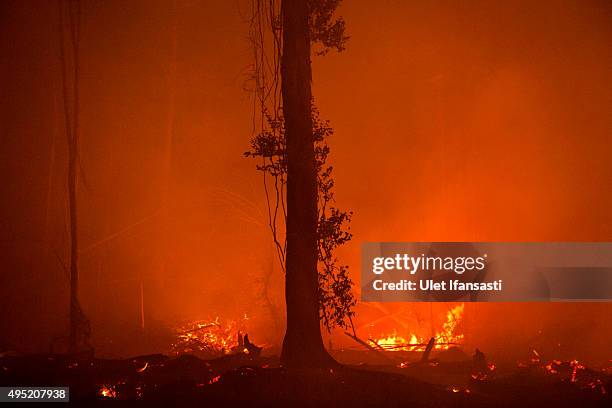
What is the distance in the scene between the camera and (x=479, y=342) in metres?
15.8

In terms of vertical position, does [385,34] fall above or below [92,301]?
above

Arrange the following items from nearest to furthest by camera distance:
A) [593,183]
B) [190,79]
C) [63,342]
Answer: [63,342] → [593,183] → [190,79]

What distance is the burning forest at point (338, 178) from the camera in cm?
1603

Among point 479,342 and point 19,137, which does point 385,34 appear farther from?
point 19,137

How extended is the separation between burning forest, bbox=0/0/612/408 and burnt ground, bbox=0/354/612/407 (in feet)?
20.6

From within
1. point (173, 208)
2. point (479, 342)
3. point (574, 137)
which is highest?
point (574, 137)

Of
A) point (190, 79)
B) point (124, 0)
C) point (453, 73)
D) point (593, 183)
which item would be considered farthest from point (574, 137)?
point (124, 0)

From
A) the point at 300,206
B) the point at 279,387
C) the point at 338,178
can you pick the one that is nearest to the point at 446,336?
the point at 338,178

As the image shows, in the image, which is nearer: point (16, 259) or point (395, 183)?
point (16, 259)

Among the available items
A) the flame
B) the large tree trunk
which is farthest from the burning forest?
the large tree trunk

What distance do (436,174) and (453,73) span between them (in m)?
2.75

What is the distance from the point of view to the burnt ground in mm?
7777

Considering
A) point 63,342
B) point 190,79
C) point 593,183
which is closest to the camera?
point 63,342

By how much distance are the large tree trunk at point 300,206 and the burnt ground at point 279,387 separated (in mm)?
676
